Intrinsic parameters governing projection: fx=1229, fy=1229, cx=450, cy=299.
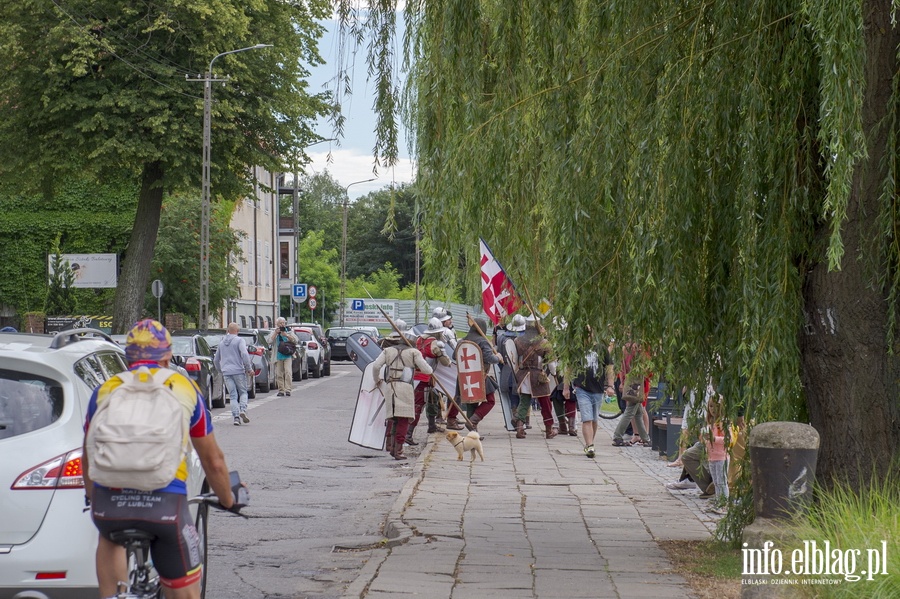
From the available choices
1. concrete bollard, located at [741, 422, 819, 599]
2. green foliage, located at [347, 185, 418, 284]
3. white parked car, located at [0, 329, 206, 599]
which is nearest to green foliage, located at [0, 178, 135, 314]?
green foliage, located at [347, 185, 418, 284]

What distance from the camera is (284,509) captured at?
1185cm

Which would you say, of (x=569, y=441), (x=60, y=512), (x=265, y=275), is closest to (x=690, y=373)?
(x=60, y=512)

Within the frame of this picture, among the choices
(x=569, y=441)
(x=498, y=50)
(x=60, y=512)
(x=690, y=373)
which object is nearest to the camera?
(x=60, y=512)

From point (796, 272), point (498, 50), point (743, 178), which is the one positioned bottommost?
point (796, 272)

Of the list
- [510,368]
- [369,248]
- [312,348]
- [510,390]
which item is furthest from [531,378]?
[369,248]

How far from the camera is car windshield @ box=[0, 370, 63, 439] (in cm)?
619

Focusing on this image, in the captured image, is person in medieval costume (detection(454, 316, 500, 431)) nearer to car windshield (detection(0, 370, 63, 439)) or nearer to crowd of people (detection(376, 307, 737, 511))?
crowd of people (detection(376, 307, 737, 511))

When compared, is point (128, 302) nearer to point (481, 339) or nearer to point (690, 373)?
point (481, 339)

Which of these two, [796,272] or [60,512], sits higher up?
[796,272]

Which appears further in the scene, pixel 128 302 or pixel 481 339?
pixel 128 302

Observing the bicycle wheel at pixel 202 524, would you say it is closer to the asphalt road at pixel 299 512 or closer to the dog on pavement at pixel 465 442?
the asphalt road at pixel 299 512

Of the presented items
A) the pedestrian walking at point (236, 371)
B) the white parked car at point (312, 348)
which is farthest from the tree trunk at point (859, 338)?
the white parked car at point (312, 348)

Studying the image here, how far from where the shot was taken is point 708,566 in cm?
827

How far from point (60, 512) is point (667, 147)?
4.47 metres
